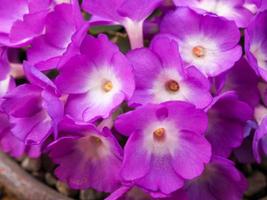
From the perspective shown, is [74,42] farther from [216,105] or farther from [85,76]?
[216,105]

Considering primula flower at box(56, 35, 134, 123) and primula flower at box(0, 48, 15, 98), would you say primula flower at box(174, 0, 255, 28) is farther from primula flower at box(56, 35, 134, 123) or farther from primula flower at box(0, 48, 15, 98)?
primula flower at box(0, 48, 15, 98)

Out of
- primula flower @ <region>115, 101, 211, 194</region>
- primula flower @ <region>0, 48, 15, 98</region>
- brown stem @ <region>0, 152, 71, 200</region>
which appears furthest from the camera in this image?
brown stem @ <region>0, 152, 71, 200</region>

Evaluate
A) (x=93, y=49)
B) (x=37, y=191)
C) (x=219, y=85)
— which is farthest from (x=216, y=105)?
(x=37, y=191)

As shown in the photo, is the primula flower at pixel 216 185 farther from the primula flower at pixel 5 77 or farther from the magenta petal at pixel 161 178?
the primula flower at pixel 5 77

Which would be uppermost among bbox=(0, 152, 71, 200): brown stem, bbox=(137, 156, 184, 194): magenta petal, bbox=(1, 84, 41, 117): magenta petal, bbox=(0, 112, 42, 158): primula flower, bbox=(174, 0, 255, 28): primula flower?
bbox=(174, 0, 255, 28): primula flower

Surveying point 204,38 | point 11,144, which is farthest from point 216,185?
point 11,144

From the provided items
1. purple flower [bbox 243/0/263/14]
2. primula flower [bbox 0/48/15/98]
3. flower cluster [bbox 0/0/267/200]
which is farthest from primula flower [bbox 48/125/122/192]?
purple flower [bbox 243/0/263/14]

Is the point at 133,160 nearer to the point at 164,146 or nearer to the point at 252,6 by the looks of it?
the point at 164,146

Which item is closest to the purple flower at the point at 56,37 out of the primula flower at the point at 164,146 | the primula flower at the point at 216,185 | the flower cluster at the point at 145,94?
the flower cluster at the point at 145,94
